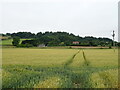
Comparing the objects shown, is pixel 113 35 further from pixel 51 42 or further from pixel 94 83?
pixel 94 83

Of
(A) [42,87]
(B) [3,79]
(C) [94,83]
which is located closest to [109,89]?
(C) [94,83]

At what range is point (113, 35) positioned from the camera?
6241cm

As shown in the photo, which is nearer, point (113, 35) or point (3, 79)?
point (3, 79)

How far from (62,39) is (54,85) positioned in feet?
287

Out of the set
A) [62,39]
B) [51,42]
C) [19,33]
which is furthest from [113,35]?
[19,33]

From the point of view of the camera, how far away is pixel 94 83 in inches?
340

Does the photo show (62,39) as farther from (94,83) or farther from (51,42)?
(94,83)

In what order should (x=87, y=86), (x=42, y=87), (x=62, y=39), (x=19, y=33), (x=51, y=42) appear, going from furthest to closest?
1. (x=19, y=33)
2. (x=62, y=39)
3. (x=51, y=42)
4. (x=87, y=86)
5. (x=42, y=87)

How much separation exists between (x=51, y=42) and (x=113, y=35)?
29.8 metres

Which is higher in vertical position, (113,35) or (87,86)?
(113,35)

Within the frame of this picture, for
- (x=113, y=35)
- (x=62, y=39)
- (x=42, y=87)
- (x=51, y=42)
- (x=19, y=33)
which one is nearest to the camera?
(x=42, y=87)

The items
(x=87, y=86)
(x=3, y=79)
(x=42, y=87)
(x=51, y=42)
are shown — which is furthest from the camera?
(x=51, y=42)

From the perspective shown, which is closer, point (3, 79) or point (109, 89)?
point (109, 89)

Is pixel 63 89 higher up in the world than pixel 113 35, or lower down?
Answer: lower down
